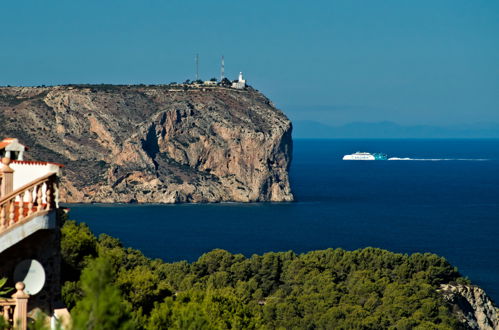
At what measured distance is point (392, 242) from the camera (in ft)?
315

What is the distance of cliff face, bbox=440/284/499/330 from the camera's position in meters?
43.4

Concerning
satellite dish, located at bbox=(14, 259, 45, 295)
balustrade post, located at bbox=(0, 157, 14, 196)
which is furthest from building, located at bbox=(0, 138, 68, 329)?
balustrade post, located at bbox=(0, 157, 14, 196)

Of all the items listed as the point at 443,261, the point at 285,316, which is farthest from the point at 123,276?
the point at 443,261

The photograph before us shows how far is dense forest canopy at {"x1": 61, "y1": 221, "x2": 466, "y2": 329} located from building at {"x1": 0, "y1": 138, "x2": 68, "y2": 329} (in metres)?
2.21

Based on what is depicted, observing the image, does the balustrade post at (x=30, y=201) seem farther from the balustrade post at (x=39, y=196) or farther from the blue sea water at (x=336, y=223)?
the blue sea water at (x=336, y=223)

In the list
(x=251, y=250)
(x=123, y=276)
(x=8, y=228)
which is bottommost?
(x=251, y=250)

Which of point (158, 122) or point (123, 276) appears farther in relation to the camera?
point (158, 122)

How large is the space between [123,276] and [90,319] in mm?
14669

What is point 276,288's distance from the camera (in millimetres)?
41719

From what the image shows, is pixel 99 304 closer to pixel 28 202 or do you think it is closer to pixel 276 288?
pixel 28 202

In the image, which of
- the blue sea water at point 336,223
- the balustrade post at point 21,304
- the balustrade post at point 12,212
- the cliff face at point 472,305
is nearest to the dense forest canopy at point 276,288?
the cliff face at point 472,305

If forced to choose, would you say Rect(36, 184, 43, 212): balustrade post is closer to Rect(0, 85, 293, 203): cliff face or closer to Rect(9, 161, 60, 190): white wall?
Rect(9, 161, 60, 190): white wall

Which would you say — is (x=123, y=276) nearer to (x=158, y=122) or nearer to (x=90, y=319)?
(x=90, y=319)

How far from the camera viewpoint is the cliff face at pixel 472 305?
43.4 meters
